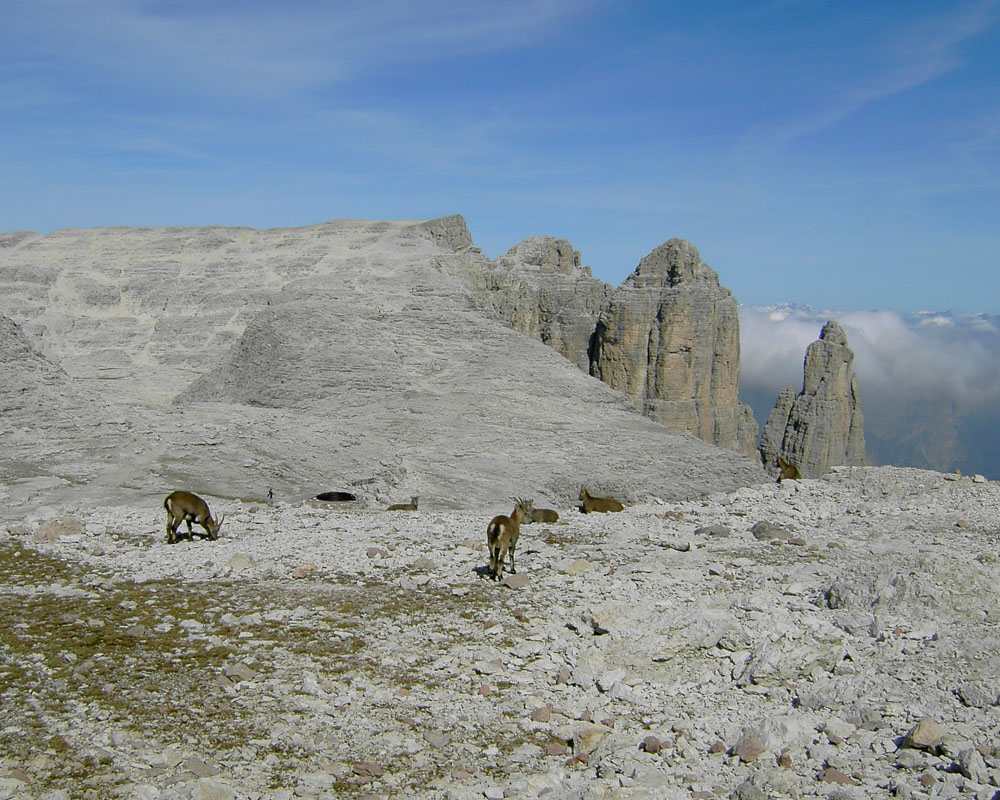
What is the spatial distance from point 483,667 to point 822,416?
302 ft

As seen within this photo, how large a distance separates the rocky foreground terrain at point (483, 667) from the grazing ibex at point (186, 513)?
0.37 metres

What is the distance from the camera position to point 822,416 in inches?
3750

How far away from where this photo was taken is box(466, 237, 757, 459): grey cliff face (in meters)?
85.6

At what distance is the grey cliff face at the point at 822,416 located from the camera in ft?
312

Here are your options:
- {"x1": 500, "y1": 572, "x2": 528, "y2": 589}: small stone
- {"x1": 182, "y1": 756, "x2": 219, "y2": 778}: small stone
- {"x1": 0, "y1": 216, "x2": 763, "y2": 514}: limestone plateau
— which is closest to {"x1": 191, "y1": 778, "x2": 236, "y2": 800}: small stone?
{"x1": 182, "y1": 756, "x2": 219, "y2": 778}: small stone

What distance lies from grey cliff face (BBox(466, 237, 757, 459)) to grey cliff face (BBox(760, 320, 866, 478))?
4.90 meters

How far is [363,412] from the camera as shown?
25.3 metres

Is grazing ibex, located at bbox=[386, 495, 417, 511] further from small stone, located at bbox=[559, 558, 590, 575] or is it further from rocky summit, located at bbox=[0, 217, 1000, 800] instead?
small stone, located at bbox=[559, 558, 590, 575]

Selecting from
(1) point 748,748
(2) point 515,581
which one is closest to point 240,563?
(2) point 515,581

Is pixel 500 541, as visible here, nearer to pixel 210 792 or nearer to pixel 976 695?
pixel 210 792

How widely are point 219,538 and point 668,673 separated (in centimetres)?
926

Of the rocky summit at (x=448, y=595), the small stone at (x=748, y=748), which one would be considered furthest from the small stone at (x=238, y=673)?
the small stone at (x=748, y=748)

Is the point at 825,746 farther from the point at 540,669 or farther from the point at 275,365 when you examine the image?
the point at 275,365

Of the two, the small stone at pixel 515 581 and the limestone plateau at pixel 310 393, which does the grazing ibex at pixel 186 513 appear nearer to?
the limestone plateau at pixel 310 393
